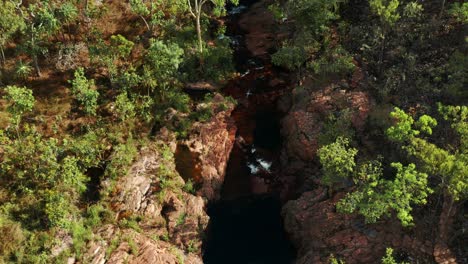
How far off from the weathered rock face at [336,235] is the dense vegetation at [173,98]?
991mm

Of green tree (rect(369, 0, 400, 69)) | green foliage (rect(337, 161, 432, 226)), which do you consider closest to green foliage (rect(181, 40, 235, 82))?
green tree (rect(369, 0, 400, 69))

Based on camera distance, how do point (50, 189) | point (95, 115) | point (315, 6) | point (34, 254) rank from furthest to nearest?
point (315, 6), point (95, 115), point (50, 189), point (34, 254)

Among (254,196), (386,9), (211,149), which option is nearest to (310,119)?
(254,196)

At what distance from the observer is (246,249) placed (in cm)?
3400

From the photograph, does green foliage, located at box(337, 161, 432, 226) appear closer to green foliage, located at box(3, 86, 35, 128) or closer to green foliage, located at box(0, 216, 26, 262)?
green foliage, located at box(0, 216, 26, 262)

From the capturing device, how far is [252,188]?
122 feet

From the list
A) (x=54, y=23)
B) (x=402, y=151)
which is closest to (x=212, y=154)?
(x=402, y=151)

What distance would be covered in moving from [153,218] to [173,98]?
12001 mm

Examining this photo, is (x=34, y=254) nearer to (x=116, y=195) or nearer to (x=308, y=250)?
(x=116, y=195)

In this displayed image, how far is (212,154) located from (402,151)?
15.9 meters

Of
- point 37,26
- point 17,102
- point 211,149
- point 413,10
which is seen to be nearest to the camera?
point 17,102

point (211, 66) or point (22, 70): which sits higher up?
point (211, 66)

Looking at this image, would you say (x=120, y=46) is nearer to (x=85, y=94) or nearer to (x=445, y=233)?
(x=85, y=94)

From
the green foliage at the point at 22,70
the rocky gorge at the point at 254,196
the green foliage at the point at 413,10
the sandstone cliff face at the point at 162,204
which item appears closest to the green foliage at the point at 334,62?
the rocky gorge at the point at 254,196
